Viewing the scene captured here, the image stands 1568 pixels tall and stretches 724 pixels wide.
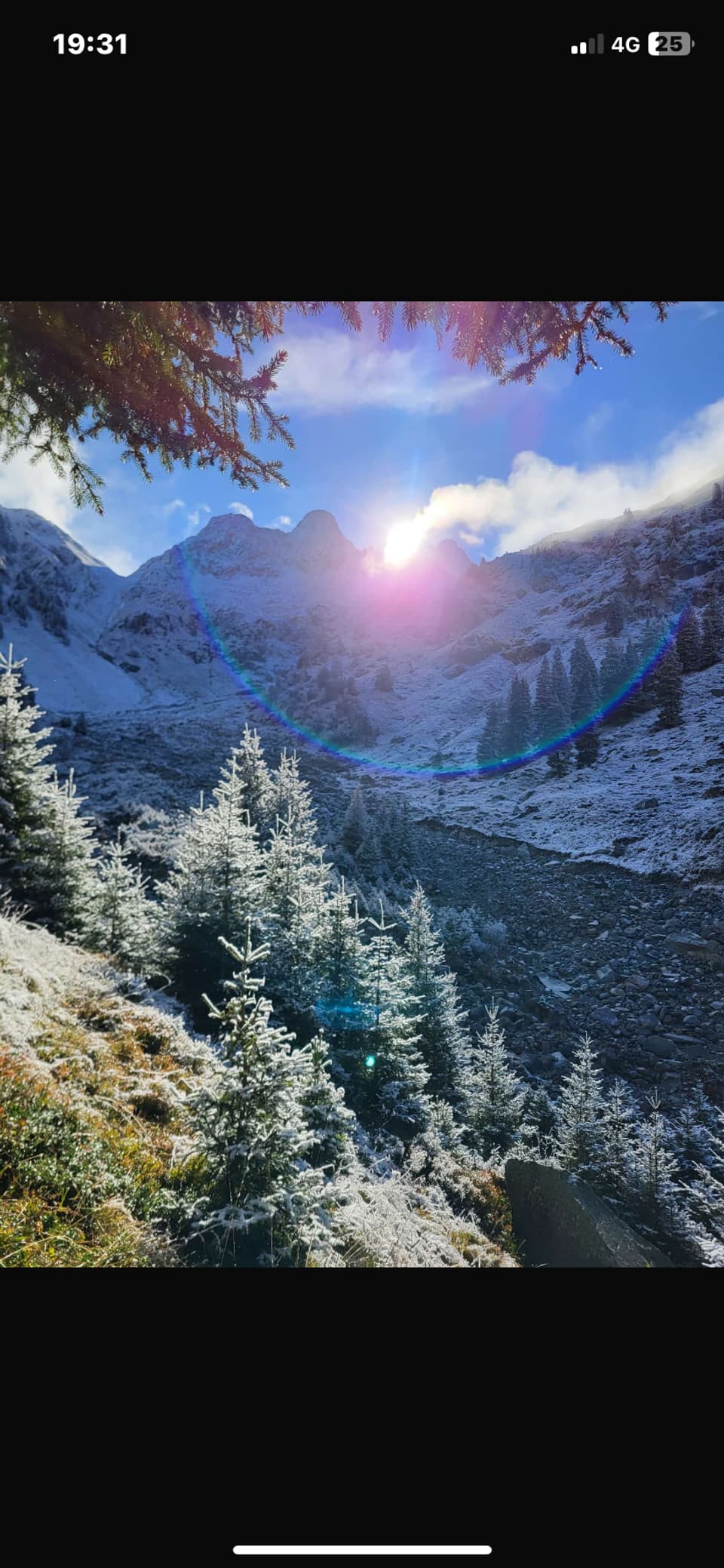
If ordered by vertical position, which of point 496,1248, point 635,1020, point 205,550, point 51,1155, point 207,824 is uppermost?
point 205,550

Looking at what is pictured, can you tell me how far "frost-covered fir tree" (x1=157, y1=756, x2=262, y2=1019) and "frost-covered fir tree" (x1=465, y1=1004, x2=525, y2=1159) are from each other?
14.6 feet

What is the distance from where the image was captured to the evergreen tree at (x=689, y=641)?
19837 mm

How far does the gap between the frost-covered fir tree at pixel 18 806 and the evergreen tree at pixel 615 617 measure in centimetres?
3364

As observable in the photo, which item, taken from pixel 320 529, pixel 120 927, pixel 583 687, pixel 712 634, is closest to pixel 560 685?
pixel 583 687

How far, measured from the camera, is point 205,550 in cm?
7325

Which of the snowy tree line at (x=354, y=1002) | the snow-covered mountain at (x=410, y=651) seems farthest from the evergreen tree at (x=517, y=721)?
the snowy tree line at (x=354, y=1002)

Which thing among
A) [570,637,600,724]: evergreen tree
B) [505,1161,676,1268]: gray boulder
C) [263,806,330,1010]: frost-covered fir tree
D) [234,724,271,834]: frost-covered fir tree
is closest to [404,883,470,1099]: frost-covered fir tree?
[263,806,330,1010]: frost-covered fir tree

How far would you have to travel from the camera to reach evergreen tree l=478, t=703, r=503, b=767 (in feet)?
83.3
